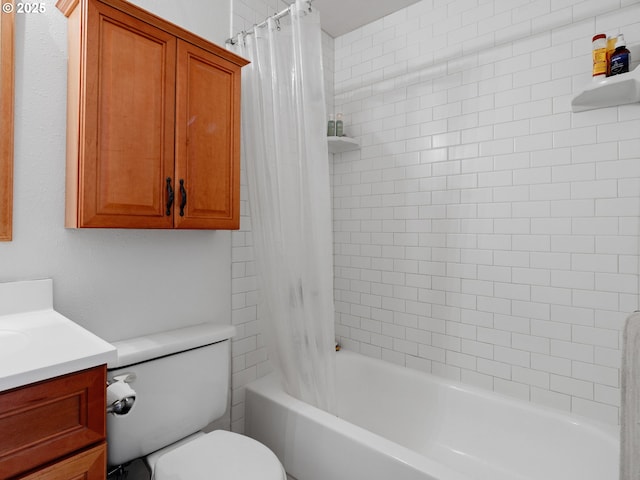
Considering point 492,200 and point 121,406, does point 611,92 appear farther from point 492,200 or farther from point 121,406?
point 121,406

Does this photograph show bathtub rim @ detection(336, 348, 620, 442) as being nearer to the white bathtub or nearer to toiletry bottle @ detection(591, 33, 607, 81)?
the white bathtub

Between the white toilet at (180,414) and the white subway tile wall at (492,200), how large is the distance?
→ 1203 mm

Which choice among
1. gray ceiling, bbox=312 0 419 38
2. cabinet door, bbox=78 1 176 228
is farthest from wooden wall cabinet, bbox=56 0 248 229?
gray ceiling, bbox=312 0 419 38

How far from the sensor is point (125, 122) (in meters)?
1.23

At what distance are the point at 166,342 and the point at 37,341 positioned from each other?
1.67ft

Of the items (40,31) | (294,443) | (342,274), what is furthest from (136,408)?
(342,274)

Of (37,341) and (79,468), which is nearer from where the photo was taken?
(79,468)

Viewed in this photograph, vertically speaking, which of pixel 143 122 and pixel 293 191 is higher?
pixel 143 122

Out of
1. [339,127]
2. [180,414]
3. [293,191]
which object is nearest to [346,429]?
[180,414]

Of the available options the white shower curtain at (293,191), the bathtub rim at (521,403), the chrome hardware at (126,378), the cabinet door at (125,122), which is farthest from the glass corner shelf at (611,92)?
the chrome hardware at (126,378)

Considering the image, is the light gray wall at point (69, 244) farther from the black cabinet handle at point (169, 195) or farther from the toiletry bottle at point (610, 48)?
the toiletry bottle at point (610, 48)

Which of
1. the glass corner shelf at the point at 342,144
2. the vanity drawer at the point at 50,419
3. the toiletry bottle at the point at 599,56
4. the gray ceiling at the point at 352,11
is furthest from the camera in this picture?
the glass corner shelf at the point at 342,144

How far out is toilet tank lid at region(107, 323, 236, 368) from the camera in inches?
49.9

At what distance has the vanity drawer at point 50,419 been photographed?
27.9 inches
